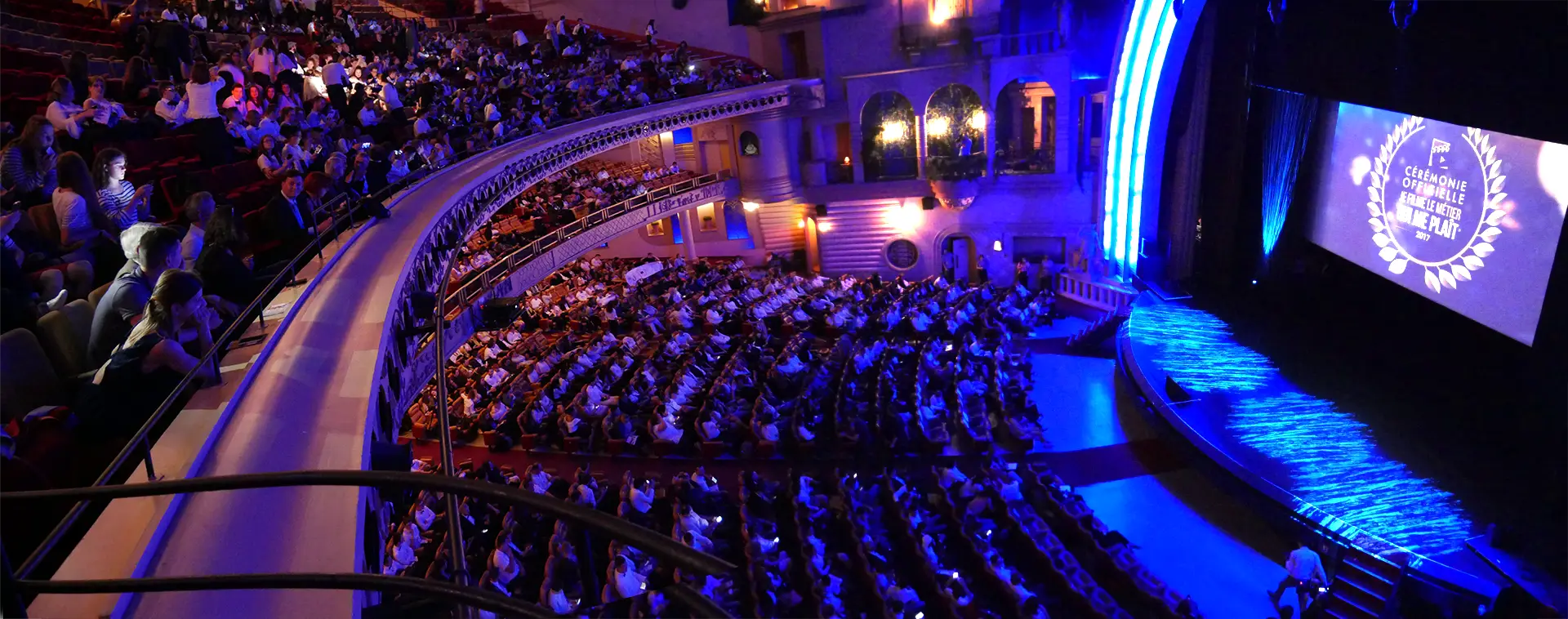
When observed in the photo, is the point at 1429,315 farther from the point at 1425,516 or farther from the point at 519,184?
the point at 519,184

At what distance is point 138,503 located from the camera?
313 cm

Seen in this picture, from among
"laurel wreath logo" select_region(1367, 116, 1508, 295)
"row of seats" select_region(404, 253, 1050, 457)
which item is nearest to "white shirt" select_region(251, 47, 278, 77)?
"row of seats" select_region(404, 253, 1050, 457)

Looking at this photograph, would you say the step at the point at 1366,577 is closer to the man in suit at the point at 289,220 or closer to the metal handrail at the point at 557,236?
the metal handrail at the point at 557,236

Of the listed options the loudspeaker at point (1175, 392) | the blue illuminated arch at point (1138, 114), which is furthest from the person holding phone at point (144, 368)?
the blue illuminated arch at point (1138, 114)

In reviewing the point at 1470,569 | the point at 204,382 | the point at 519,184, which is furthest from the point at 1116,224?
the point at 204,382

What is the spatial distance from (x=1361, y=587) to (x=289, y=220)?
1092 centimetres

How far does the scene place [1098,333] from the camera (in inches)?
695

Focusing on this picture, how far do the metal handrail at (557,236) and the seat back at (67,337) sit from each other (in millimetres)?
5531

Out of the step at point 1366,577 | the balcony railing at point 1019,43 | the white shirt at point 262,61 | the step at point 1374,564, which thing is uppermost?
the white shirt at point 262,61

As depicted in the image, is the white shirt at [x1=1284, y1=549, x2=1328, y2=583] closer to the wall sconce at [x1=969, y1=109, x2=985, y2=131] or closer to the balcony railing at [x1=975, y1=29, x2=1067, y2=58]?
the balcony railing at [x1=975, y1=29, x2=1067, y2=58]

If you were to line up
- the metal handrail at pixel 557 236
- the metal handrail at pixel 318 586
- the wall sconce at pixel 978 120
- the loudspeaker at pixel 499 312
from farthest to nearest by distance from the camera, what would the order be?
the wall sconce at pixel 978 120 → the metal handrail at pixel 557 236 → the loudspeaker at pixel 499 312 → the metal handrail at pixel 318 586

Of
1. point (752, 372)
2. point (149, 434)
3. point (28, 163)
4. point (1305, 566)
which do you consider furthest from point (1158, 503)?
point (28, 163)

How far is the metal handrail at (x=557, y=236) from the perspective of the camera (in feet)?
39.9

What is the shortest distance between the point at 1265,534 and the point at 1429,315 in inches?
140
